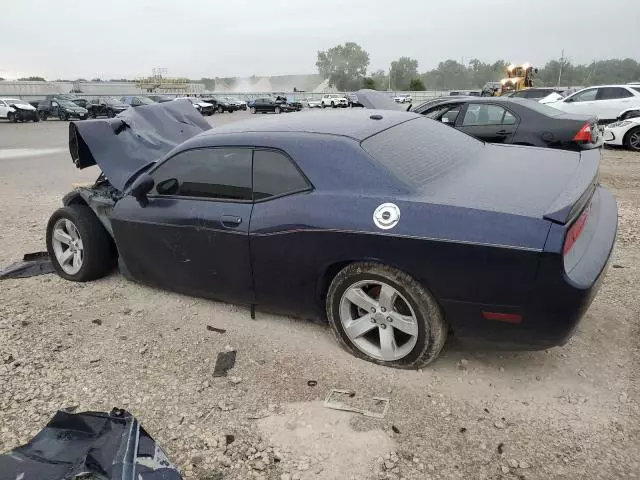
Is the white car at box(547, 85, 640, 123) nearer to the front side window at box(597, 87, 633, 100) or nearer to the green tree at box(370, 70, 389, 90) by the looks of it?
the front side window at box(597, 87, 633, 100)

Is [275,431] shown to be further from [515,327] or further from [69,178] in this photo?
[69,178]

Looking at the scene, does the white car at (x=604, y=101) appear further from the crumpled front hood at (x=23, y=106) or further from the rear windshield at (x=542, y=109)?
the crumpled front hood at (x=23, y=106)

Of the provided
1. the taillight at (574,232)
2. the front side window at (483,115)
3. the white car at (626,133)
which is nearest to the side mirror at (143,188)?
the taillight at (574,232)

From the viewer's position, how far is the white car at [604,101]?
14.9 meters

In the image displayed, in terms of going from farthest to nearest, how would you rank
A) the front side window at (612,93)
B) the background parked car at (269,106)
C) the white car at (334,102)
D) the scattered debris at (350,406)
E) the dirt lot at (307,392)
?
the white car at (334,102) < the background parked car at (269,106) < the front side window at (612,93) < the scattered debris at (350,406) < the dirt lot at (307,392)

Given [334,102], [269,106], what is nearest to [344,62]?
[334,102]

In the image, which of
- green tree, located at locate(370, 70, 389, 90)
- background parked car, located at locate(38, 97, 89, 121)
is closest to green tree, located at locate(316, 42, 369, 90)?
green tree, located at locate(370, 70, 389, 90)

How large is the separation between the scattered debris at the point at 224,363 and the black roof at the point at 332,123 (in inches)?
61.3

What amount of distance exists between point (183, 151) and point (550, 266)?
2628 mm

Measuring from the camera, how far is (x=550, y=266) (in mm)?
2480

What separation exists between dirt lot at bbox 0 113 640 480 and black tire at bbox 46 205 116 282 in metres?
0.33

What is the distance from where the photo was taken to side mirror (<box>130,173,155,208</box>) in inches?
149

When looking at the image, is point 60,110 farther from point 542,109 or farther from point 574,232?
point 574,232

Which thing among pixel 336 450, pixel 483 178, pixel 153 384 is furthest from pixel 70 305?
pixel 483 178
